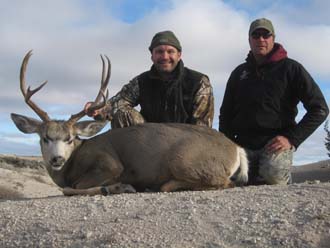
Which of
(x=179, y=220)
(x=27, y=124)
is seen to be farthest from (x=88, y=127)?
(x=179, y=220)

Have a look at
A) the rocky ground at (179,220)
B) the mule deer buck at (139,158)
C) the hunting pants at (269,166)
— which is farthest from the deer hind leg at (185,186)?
the hunting pants at (269,166)

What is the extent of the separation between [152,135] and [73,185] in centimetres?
121

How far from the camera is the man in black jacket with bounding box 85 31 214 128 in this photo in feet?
27.8

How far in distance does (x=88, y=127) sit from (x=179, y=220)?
3.37m

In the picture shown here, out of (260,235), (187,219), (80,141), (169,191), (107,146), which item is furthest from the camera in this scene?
(80,141)

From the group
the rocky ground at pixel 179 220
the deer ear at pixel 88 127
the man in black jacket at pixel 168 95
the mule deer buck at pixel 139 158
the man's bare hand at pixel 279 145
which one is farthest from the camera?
the man in black jacket at pixel 168 95

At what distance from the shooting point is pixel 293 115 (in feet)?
25.9

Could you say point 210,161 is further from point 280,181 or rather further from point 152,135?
point 280,181

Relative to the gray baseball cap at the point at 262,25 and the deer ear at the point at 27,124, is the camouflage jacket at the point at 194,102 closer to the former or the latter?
the deer ear at the point at 27,124

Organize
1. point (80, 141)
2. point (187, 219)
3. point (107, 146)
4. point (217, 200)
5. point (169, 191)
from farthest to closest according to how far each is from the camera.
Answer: point (80, 141), point (107, 146), point (169, 191), point (217, 200), point (187, 219)

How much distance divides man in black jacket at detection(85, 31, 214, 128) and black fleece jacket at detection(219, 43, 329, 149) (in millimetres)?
661

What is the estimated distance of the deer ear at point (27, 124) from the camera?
779 cm

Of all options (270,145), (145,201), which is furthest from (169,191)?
(270,145)

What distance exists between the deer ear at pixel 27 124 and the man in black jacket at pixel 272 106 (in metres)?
2.77
